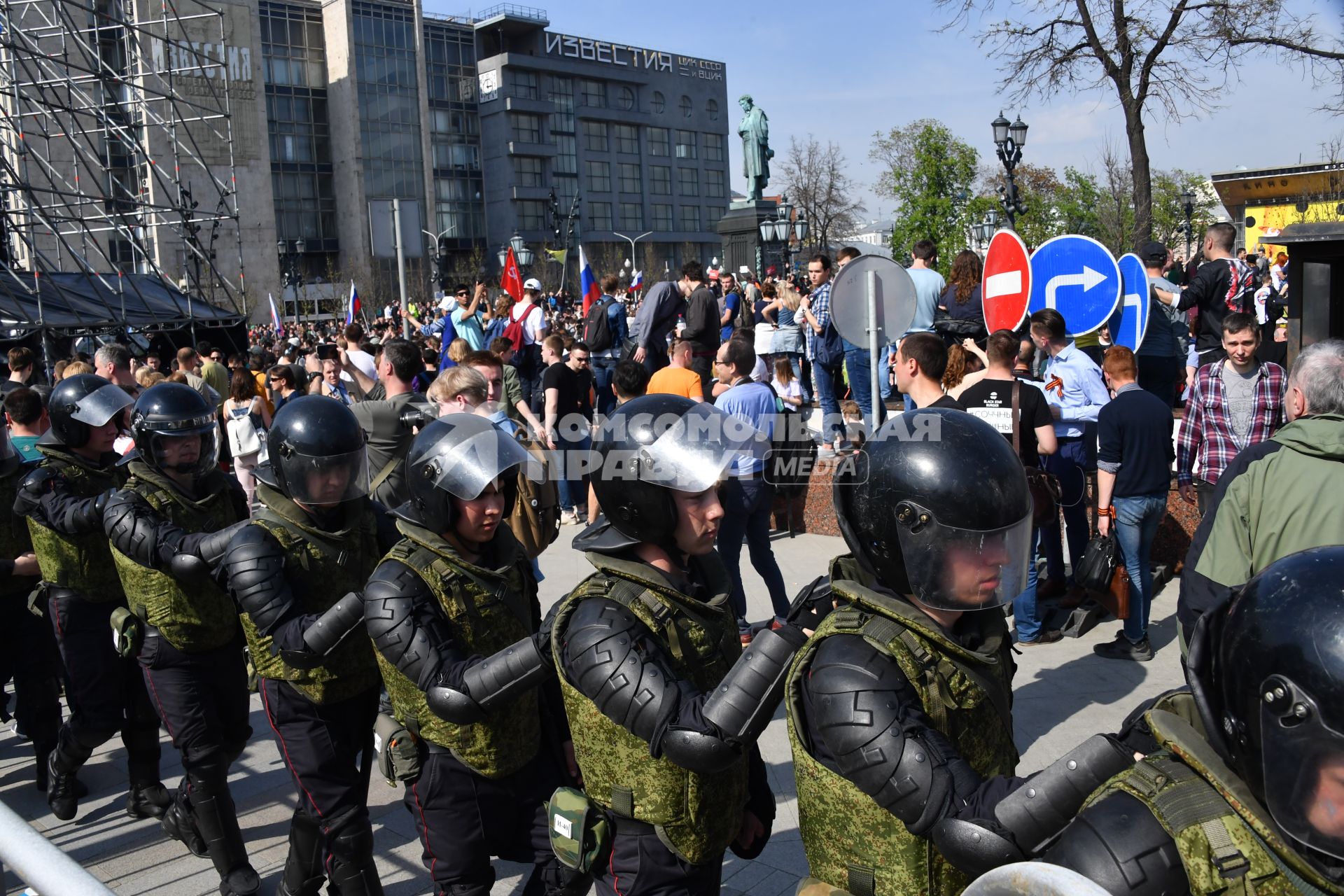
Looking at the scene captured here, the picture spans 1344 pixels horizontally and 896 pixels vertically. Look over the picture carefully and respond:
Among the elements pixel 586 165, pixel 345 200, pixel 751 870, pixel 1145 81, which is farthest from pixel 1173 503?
pixel 586 165

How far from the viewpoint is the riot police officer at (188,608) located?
407 cm

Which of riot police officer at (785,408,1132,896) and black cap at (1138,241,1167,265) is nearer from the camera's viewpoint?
riot police officer at (785,408,1132,896)

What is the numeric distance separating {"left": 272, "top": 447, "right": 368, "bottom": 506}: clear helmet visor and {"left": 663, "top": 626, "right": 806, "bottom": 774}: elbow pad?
1.89 m

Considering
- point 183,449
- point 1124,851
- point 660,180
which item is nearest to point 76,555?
point 183,449

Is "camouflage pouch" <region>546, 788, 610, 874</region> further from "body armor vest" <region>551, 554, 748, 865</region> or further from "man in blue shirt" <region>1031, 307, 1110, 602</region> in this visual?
"man in blue shirt" <region>1031, 307, 1110, 602</region>

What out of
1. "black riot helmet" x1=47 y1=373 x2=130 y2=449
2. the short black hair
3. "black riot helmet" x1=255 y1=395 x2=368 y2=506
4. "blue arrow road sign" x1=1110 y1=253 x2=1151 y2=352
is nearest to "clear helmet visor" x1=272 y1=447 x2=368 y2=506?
"black riot helmet" x1=255 y1=395 x2=368 y2=506

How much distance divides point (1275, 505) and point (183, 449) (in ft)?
13.2

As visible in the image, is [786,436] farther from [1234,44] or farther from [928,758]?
[1234,44]

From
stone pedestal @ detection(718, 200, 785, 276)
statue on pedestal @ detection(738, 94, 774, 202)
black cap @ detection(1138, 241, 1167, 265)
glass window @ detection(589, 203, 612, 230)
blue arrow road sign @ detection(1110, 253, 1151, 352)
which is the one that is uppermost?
glass window @ detection(589, 203, 612, 230)

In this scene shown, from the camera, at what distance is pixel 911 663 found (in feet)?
6.41

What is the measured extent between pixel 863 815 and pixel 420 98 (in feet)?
242

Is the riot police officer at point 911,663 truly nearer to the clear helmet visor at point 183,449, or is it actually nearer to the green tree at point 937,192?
the clear helmet visor at point 183,449

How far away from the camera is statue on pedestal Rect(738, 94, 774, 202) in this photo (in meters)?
25.8

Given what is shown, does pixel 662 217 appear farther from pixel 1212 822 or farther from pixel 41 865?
pixel 1212 822
